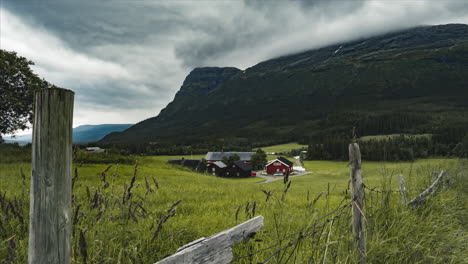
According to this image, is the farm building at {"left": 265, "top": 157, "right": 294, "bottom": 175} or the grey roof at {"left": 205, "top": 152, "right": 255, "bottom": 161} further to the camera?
the grey roof at {"left": 205, "top": 152, "right": 255, "bottom": 161}

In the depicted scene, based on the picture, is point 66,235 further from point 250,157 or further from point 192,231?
point 250,157

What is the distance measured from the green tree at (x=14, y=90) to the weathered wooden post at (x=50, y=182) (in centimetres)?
2330

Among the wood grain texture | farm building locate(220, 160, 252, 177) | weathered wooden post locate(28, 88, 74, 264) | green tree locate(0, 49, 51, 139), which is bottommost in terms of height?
farm building locate(220, 160, 252, 177)

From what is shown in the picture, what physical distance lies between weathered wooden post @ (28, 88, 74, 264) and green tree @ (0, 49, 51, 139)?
23.3 m

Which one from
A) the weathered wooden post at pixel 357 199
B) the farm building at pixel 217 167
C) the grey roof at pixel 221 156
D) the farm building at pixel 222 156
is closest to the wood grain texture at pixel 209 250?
the weathered wooden post at pixel 357 199

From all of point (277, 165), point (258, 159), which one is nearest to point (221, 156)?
point (258, 159)

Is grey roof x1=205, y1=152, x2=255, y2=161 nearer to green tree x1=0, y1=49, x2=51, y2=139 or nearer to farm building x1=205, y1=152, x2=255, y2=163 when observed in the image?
farm building x1=205, y1=152, x2=255, y2=163

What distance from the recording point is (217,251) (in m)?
2.01

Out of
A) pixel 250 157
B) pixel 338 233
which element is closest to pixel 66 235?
pixel 338 233

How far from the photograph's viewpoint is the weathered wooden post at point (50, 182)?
138 centimetres

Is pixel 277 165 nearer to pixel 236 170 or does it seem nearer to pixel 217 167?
pixel 236 170

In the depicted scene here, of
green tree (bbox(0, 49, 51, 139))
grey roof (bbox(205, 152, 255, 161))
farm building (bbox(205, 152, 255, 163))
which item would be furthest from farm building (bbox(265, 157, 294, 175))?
green tree (bbox(0, 49, 51, 139))

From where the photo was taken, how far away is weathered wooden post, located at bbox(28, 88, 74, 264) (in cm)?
138

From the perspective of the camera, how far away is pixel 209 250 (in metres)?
1.93
